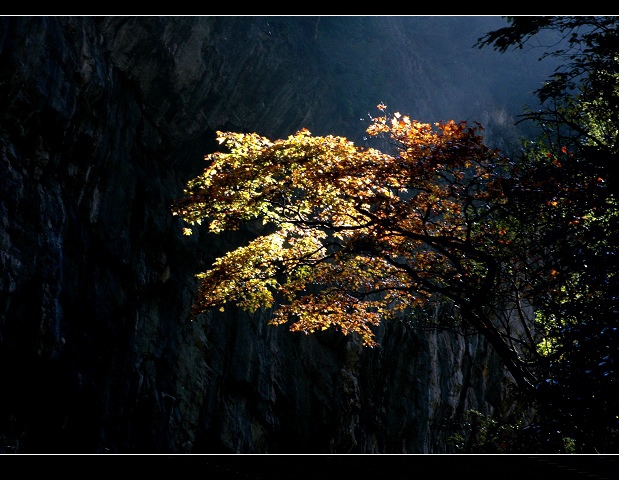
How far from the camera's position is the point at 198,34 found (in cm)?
1555

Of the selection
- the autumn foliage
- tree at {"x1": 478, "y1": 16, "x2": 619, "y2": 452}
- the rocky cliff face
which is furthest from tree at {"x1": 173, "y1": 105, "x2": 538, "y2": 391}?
the rocky cliff face

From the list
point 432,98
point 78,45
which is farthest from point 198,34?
point 432,98

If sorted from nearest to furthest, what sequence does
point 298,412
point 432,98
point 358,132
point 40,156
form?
1. point 40,156
2. point 298,412
3. point 358,132
4. point 432,98

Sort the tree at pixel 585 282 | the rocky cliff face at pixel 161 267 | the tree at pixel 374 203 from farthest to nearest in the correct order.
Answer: the rocky cliff face at pixel 161 267 → the tree at pixel 374 203 → the tree at pixel 585 282

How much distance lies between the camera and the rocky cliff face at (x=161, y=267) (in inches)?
398

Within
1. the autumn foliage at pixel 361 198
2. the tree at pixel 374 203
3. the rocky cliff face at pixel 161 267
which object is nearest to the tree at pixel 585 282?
the tree at pixel 374 203

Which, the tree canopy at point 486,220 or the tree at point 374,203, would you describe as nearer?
the tree canopy at point 486,220

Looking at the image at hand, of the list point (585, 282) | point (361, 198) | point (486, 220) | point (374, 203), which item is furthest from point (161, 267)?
point (585, 282)

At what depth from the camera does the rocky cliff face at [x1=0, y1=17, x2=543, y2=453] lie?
10.1 m

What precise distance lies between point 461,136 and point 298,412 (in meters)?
12.1

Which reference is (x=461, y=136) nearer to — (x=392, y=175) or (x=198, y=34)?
(x=392, y=175)

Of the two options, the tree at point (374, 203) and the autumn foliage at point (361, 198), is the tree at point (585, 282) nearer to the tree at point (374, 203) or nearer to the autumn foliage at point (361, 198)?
the tree at point (374, 203)

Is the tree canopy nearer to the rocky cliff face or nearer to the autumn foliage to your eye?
the autumn foliage

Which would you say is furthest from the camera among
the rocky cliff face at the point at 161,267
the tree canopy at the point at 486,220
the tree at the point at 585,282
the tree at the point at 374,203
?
the rocky cliff face at the point at 161,267
